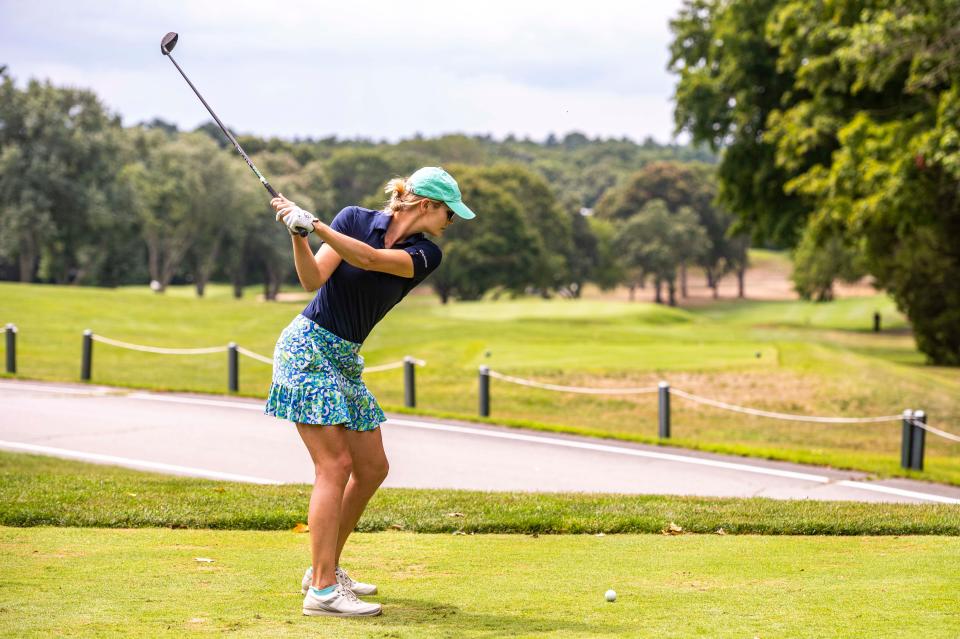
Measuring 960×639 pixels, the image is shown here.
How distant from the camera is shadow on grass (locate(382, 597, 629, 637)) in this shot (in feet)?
17.2


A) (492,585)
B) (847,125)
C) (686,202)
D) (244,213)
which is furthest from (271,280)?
(492,585)

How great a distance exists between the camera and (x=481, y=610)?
5.70 metres

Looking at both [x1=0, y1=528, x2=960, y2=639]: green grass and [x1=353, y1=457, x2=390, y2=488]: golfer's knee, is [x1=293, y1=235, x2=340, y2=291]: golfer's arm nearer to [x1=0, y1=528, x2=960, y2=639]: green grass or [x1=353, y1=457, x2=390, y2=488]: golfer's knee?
[x1=353, y1=457, x2=390, y2=488]: golfer's knee

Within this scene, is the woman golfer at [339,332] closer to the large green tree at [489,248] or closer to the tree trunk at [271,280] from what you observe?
the large green tree at [489,248]

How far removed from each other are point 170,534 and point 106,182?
6699 cm

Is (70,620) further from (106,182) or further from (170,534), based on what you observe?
(106,182)

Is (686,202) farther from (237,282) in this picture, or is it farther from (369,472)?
(369,472)

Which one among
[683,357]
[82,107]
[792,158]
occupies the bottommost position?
[683,357]

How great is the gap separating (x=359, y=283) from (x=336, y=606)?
1507 mm

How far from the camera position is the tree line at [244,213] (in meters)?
69.0

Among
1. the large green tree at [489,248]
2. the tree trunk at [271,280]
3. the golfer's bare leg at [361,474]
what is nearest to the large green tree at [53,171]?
the tree trunk at [271,280]

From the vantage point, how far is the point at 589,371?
26219 mm

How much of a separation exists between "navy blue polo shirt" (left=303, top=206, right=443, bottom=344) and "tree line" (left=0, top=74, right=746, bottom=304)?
62440 mm

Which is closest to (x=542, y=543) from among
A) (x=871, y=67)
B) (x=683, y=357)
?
(x=871, y=67)
